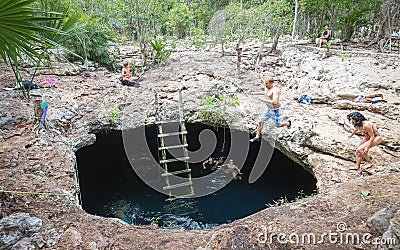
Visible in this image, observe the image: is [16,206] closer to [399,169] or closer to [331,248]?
[331,248]

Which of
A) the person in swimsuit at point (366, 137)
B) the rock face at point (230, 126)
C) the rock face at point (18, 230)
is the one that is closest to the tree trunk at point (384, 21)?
the rock face at point (230, 126)

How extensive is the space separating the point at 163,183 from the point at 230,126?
314 cm

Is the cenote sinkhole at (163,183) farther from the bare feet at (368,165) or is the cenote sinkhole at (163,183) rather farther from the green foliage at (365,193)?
the green foliage at (365,193)

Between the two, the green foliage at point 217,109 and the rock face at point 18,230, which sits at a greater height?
the green foliage at point 217,109

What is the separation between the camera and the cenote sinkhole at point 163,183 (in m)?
6.85

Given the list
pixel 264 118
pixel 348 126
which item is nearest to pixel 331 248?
pixel 264 118

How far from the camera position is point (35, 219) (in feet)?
9.59

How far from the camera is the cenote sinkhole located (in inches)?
270

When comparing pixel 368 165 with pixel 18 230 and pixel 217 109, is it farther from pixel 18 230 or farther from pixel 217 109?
pixel 18 230

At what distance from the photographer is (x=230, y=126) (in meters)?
6.68

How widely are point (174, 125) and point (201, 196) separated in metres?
2.29

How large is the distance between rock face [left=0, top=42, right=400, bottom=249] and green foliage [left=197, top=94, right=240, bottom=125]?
0.15 metres

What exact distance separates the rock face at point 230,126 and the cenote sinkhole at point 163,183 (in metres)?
1.06

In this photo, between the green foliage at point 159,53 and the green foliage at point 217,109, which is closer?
the green foliage at point 217,109
